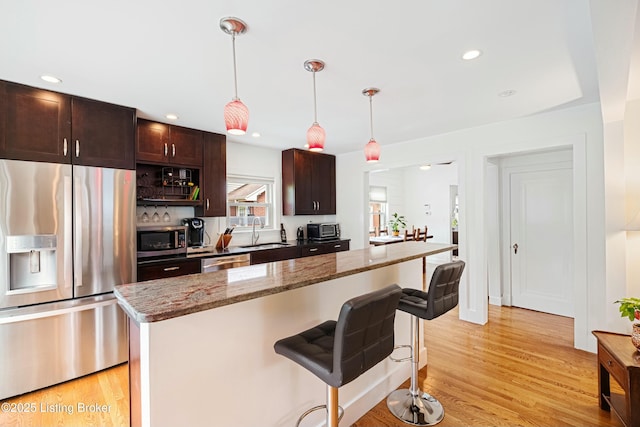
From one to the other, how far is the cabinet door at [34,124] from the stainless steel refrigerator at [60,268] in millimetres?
101

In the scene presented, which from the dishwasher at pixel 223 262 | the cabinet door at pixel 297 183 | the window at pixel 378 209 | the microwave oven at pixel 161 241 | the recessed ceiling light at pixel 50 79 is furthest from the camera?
the window at pixel 378 209

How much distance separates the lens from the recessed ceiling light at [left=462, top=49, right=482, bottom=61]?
6.62 feet

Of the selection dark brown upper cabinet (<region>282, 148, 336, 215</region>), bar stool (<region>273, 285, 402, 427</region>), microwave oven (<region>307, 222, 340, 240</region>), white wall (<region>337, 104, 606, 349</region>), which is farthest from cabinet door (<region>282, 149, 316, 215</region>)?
bar stool (<region>273, 285, 402, 427</region>)

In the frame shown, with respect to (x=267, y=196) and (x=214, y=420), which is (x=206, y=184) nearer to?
(x=267, y=196)

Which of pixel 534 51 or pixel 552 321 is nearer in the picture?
pixel 534 51

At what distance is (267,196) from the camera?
16.6 ft

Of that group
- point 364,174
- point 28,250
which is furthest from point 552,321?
point 28,250

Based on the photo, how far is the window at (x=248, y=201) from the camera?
4599 mm

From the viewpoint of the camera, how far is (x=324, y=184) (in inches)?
211

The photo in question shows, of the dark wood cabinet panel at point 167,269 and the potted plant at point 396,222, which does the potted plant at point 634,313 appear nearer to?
the dark wood cabinet panel at point 167,269

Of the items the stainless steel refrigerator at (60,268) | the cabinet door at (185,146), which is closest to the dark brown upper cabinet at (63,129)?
the stainless steel refrigerator at (60,268)

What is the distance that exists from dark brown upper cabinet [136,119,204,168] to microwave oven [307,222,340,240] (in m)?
2.10

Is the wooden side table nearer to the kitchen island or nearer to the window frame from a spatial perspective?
the kitchen island

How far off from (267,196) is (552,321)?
4.41 meters
